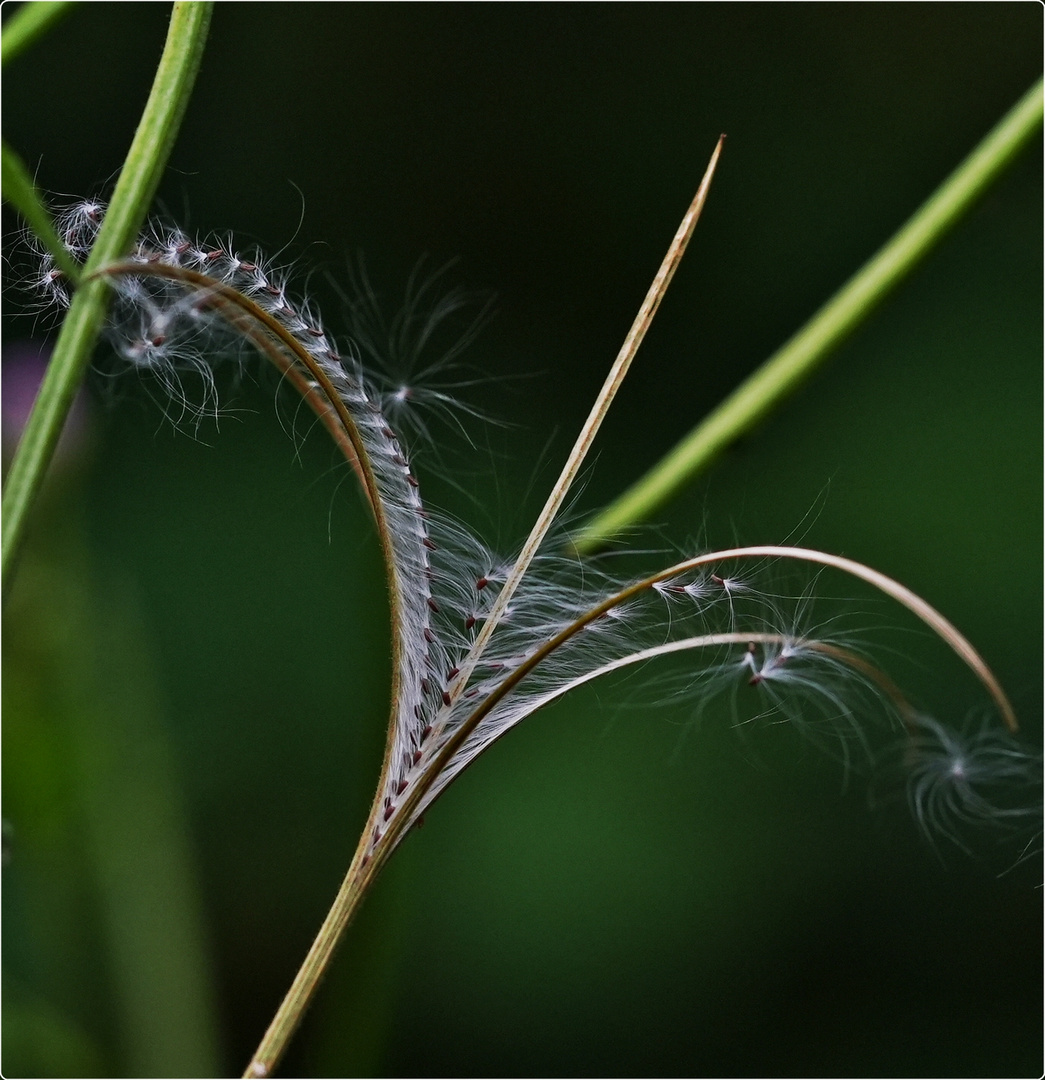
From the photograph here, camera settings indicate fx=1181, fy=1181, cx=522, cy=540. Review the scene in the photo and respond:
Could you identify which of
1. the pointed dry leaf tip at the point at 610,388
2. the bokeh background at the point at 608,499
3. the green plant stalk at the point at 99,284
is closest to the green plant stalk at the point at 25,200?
the green plant stalk at the point at 99,284

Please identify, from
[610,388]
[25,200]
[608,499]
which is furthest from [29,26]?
[608,499]

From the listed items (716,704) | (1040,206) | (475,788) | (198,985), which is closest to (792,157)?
(1040,206)

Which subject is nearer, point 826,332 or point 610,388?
point 610,388

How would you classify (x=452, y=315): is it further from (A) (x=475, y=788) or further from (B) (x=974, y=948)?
(B) (x=974, y=948)

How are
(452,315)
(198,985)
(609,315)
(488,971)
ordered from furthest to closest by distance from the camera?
(609,315) < (488,971) < (452,315) < (198,985)

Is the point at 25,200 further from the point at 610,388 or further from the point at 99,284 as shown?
the point at 610,388

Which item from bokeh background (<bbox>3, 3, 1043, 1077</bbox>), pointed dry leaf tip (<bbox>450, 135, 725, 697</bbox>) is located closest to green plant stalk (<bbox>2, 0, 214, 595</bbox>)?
pointed dry leaf tip (<bbox>450, 135, 725, 697</bbox>)
